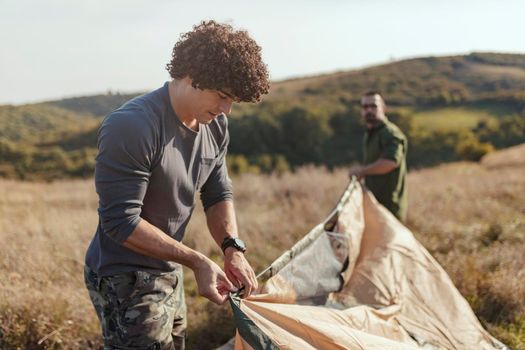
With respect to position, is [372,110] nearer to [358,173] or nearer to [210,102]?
[358,173]

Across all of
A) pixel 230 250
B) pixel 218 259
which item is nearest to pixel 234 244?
pixel 230 250

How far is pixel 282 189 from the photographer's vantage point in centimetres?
1170

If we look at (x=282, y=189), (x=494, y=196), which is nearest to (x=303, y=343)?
(x=494, y=196)

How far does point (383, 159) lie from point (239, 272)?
2.65 meters

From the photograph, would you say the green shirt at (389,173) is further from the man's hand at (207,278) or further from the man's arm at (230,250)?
the man's hand at (207,278)

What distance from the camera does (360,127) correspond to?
54.3 m

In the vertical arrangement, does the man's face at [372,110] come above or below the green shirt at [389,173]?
above

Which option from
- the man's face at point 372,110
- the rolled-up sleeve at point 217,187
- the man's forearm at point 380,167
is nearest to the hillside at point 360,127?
the man's face at point 372,110

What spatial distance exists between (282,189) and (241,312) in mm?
9702

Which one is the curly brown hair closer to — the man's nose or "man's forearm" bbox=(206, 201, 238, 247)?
the man's nose

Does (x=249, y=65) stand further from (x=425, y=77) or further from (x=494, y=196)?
(x=425, y=77)

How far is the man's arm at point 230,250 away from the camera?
6.91 ft

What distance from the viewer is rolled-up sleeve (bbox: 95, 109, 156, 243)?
1.79m

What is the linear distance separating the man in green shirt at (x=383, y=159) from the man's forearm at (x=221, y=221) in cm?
212
